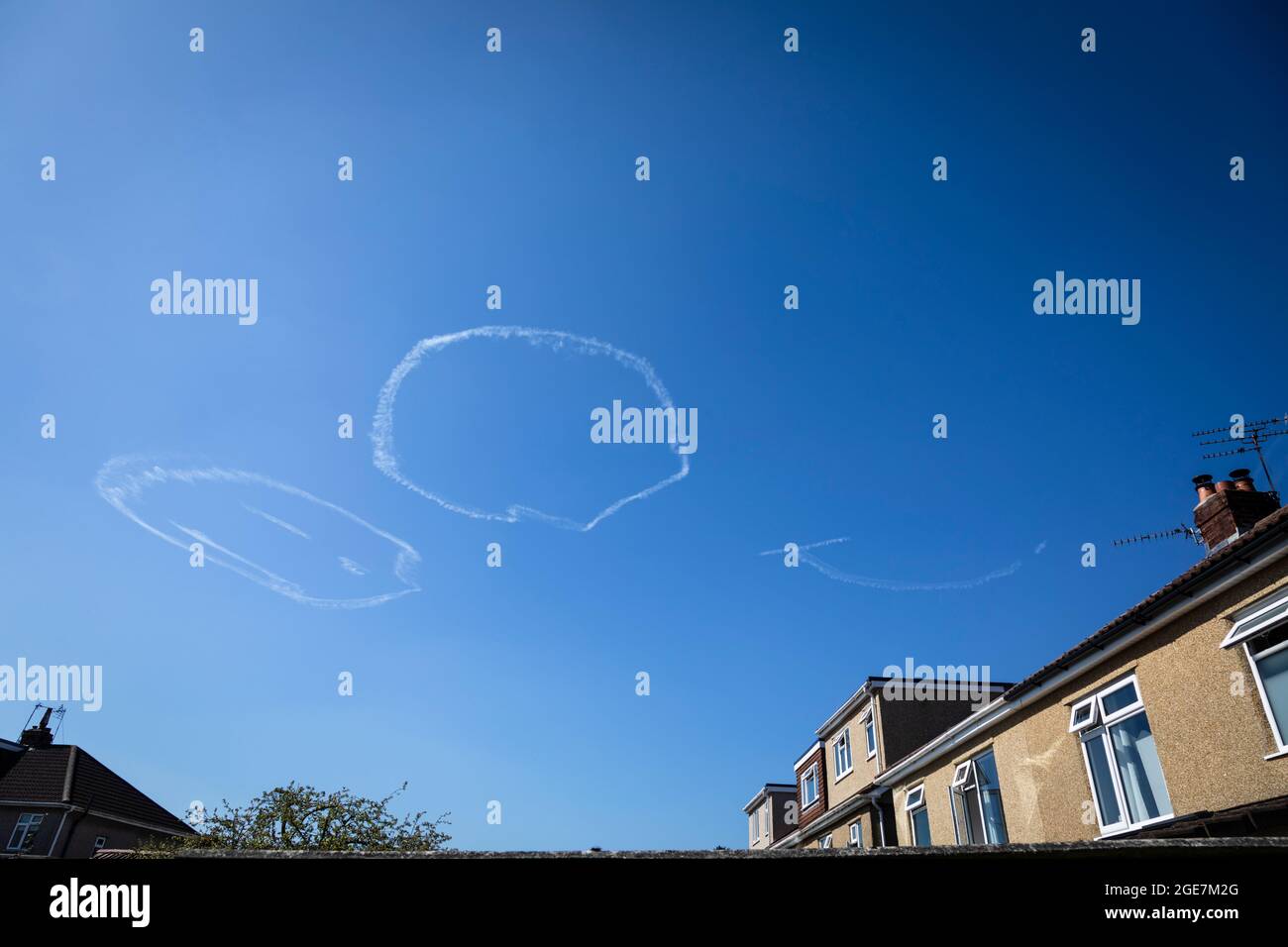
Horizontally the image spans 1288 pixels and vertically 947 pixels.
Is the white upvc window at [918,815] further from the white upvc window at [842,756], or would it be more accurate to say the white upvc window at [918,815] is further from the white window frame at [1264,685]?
the white window frame at [1264,685]

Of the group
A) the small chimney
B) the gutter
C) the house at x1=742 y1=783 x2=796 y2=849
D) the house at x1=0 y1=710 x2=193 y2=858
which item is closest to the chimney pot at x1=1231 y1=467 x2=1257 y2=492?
the gutter

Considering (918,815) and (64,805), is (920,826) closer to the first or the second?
(918,815)

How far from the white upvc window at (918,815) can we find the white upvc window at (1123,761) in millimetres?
7555

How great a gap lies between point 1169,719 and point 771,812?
91.8ft

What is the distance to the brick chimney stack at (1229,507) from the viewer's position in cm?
1519

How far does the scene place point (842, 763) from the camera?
27.9 metres

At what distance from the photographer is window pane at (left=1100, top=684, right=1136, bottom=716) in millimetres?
12812

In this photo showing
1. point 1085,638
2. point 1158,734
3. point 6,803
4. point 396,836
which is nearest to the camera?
point 1158,734

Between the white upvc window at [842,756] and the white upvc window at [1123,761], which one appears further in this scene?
the white upvc window at [842,756]

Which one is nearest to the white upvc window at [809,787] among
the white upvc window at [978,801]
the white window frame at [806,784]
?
the white window frame at [806,784]

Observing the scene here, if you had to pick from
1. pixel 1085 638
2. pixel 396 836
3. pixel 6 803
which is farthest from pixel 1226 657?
pixel 6 803

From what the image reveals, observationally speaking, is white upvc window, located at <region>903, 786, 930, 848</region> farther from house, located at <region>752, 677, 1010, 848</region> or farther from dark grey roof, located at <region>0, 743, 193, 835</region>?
dark grey roof, located at <region>0, 743, 193, 835</region>
